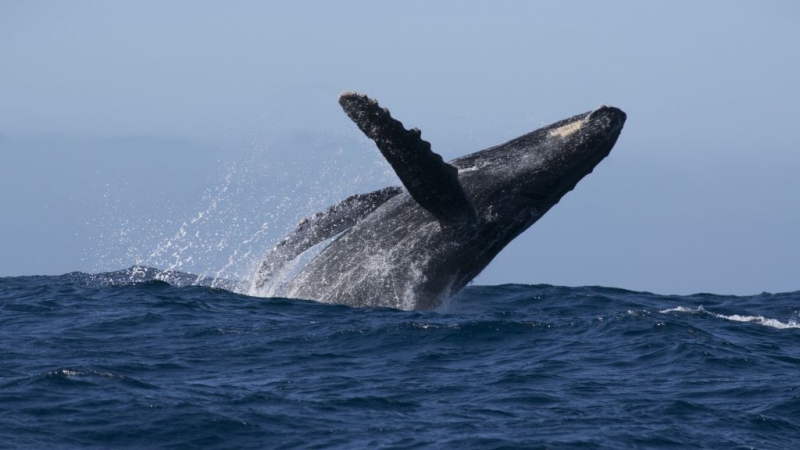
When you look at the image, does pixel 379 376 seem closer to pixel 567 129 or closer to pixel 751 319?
pixel 567 129

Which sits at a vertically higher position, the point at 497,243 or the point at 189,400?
the point at 497,243

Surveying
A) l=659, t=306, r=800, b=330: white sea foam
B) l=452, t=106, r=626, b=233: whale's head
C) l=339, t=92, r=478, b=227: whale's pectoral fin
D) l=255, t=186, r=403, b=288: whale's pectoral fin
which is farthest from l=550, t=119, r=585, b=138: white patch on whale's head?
l=659, t=306, r=800, b=330: white sea foam

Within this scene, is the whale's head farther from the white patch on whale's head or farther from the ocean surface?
the ocean surface

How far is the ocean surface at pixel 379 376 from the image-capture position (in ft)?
37.9

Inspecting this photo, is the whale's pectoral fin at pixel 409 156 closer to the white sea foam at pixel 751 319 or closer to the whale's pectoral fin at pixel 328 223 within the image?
the whale's pectoral fin at pixel 328 223

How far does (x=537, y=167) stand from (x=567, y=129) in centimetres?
86

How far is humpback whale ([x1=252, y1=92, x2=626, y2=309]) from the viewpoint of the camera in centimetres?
1745

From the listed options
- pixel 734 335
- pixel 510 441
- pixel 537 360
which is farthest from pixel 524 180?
pixel 510 441

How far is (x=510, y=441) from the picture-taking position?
11.3 metres

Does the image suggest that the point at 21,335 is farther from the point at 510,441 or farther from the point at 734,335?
the point at 734,335

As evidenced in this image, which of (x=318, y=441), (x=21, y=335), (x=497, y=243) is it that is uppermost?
(x=497, y=243)

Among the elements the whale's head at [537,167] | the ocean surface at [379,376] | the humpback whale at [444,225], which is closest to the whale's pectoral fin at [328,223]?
the humpback whale at [444,225]

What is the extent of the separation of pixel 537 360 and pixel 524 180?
140 inches

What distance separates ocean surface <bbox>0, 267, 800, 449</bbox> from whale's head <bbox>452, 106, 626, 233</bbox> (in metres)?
1.97
